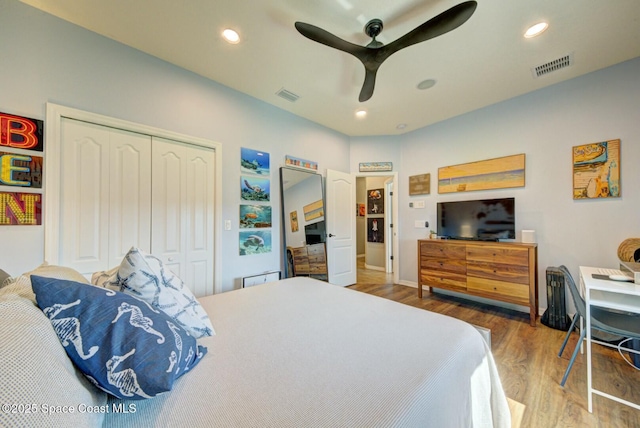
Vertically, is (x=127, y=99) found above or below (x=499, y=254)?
above

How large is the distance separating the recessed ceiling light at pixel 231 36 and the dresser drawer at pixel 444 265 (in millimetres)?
3495

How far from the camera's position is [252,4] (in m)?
1.71

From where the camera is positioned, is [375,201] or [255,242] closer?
[255,242]

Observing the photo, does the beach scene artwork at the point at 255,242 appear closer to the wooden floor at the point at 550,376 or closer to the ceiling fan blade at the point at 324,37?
the ceiling fan blade at the point at 324,37

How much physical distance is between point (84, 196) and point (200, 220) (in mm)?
928

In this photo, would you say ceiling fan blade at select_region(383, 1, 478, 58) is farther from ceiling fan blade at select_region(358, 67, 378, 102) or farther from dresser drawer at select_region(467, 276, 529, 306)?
dresser drawer at select_region(467, 276, 529, 306)

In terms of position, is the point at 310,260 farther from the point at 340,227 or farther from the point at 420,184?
the point at 420,184

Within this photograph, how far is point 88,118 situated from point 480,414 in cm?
327

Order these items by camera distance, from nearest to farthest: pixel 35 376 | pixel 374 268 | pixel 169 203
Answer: pixel 35 376 → pixel 169 203 → pixel 374 268

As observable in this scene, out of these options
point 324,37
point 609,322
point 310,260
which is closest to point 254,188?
point 310,260

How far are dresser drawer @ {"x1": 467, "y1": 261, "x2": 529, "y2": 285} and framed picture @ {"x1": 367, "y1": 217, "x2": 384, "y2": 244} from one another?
2.74m

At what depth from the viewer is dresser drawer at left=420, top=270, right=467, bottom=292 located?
10.0ft

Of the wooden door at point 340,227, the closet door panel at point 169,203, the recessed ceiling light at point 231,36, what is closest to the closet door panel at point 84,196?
the closet door panel at point 169,203

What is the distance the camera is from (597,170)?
8.06 feet
